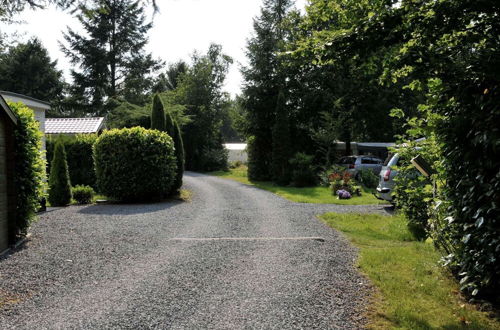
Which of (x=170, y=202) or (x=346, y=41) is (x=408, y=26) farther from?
(x=170, y=202)

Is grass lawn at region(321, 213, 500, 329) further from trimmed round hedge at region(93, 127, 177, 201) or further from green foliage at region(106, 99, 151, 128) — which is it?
green foliage at region(106, 99, 151, 128)

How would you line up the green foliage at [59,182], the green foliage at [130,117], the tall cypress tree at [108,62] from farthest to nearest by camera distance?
the tall cypress tree at [108,62], the green foliage at [130,117], the green foliage at [59,182]

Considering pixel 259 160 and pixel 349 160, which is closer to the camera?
pixel 349 160

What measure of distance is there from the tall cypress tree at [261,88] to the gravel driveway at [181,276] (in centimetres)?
1529

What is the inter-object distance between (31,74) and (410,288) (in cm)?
4339

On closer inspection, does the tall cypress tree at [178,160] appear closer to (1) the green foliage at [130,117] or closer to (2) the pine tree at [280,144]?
(2) the pine tree at [280,144]

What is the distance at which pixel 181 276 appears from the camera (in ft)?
17.6

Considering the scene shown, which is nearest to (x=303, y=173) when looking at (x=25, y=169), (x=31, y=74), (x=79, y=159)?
(x=79, y=159)

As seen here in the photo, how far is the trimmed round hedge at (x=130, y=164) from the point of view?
529 inches

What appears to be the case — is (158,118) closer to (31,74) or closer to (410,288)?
(410,288)

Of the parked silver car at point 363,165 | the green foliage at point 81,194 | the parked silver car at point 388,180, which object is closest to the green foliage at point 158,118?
the green foliage at point 81,194

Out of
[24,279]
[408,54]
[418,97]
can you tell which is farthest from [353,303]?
[418,97]

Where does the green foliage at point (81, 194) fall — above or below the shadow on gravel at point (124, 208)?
above

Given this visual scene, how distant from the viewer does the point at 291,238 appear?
788 centimetres
